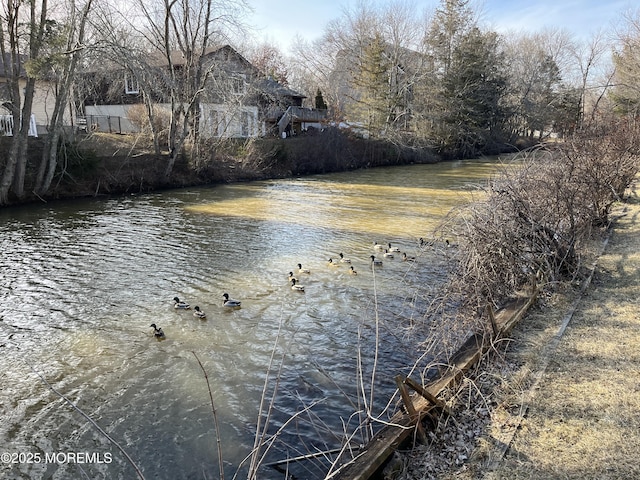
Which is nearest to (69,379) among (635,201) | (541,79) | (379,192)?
(635,201)

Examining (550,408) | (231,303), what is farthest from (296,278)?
(550,408)

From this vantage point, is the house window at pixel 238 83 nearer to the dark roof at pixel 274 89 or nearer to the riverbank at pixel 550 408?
the dark roof at pixel 274 89

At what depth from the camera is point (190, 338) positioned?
24.8ft

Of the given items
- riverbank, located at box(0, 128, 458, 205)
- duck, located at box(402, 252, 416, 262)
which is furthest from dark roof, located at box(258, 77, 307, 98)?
duck, located at box(402, 252, 416, 262)

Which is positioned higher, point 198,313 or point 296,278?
point 296,278

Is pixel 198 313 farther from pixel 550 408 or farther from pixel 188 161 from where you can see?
pixel 188 161

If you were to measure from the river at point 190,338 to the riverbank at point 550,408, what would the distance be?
110cm

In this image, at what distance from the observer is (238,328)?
794cm

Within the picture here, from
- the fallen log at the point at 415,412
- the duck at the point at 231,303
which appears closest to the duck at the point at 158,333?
the duck at the point at 231,303

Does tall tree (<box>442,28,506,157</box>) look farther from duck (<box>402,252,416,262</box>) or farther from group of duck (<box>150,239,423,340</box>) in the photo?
duck (<box>402,252,416,262</box>)

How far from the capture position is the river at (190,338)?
5.09 meters

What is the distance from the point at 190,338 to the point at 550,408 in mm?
5446

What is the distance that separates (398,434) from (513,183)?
20.3 feet

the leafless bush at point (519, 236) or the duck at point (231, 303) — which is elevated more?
the leafless bush at point (519, 236)
